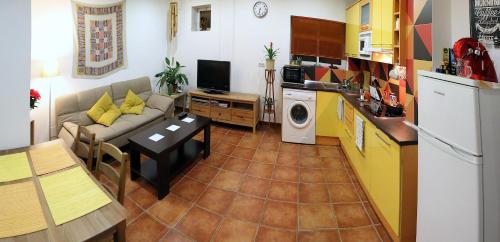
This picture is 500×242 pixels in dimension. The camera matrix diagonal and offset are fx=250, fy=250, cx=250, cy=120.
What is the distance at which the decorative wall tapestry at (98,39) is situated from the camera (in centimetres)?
368

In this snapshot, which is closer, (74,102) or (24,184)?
(24,184)

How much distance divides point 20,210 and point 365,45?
3.46 meters

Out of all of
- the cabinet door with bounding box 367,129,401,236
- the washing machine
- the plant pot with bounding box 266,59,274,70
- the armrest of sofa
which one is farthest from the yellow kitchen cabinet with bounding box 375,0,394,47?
the armrest of sofa

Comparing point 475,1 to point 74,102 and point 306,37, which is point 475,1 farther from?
point 74,102

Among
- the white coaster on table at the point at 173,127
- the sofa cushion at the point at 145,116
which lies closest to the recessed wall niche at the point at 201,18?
the sofa cushion at the point at 145,116

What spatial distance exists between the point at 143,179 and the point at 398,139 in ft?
8.77

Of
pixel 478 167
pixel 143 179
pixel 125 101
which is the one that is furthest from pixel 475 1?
pixel 125 101

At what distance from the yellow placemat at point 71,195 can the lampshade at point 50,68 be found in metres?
2.33

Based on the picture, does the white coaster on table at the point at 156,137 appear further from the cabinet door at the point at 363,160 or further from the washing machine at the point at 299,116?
the cabinet door at the point at 363,160

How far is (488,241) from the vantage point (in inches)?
45.4

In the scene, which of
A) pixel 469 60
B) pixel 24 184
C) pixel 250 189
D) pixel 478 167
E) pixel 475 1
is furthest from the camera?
pixel 250 189

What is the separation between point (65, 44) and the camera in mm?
3502

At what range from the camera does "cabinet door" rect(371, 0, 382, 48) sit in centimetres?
271

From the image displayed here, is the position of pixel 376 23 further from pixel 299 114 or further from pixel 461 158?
pixel 461 158
